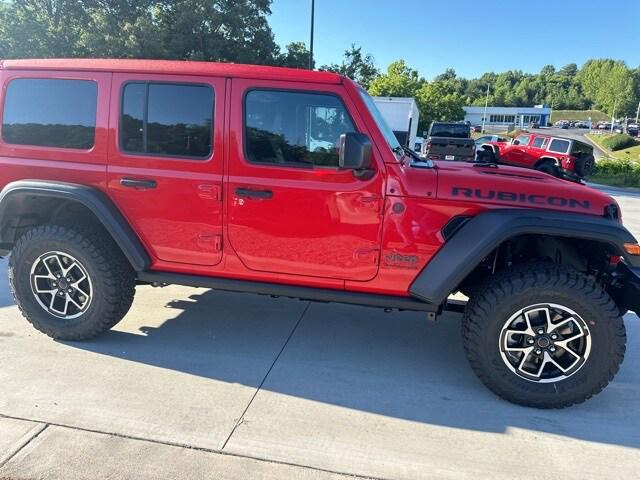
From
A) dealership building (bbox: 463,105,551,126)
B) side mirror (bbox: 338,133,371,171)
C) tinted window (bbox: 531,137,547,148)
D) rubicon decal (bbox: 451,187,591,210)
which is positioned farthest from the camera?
dealership building (bbox: 463,105,551,126)

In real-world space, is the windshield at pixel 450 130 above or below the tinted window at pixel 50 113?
above

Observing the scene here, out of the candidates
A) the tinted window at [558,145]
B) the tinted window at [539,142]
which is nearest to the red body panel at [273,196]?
the tinted window at [558,145]

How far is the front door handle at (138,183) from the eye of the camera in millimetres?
3312

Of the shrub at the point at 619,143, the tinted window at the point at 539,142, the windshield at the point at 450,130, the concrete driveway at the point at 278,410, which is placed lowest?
the concrete driveway at the point at 278,410

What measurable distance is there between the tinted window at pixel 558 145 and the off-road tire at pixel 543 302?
1643 centimetres

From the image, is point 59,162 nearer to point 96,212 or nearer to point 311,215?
point 96,212

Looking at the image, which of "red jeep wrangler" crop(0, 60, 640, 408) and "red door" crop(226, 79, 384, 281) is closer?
"red jeep wrangler" crop(0, 60, 640, 408)

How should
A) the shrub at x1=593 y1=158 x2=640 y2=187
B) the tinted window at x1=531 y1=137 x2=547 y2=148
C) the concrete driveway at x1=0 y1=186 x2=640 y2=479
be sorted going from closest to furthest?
1. the concrete driveway at x1=0 y1=186 x2=640 y2=479
2. the tinted window at x1=531 y1=137 x2=547 y2=148
3. the shrub at x1=593 y1=158 x2=640 y2=187

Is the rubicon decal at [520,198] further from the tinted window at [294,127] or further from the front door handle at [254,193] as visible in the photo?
the front door handle at [254,193]

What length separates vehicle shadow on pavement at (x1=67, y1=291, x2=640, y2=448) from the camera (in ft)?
9.56

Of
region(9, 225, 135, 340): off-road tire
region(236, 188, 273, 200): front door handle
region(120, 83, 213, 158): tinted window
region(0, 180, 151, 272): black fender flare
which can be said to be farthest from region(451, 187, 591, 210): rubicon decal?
region(9, 225, 135, 340): off-road tire

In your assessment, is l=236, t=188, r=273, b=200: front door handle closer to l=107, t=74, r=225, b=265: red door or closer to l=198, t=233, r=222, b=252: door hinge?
l=107, t=74, r=225, b=265: red door

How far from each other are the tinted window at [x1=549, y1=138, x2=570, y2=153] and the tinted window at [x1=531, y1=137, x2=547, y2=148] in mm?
361

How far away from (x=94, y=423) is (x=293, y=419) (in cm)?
112
